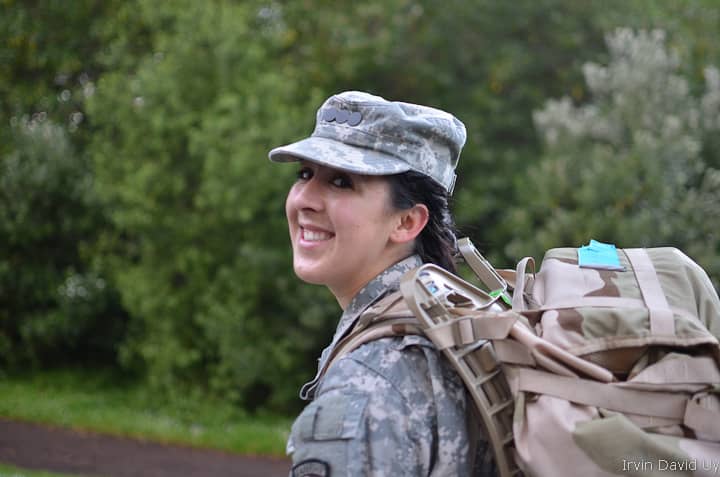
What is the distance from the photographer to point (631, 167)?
801 centimetres

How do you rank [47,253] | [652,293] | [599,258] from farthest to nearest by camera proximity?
[47,253] → [599,258] → [652,293]

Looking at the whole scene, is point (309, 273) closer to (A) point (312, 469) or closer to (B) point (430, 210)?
(B) point (430, 210)

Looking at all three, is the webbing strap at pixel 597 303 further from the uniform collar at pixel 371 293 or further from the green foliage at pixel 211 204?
the green foliage at pixel 211 204

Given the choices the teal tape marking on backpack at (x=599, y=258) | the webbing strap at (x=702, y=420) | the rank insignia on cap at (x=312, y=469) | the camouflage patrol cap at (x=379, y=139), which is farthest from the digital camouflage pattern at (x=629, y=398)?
the camouflage patrol cap at (x=379, y=139)

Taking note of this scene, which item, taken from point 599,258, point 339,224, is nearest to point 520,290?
point 599,258

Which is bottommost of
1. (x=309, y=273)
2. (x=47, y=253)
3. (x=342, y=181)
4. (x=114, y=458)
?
(x=114, y=458)

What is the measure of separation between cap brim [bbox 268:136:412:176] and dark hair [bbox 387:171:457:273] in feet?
0.19

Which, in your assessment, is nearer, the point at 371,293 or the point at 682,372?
the point at 682,372

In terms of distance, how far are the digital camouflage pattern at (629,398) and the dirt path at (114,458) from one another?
20.5 feet

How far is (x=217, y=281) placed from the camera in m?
9.55

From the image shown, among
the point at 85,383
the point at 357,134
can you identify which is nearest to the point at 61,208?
the point at 85,383

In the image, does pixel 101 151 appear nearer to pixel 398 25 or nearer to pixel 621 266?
pixel 398 25

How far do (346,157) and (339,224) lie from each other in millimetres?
158

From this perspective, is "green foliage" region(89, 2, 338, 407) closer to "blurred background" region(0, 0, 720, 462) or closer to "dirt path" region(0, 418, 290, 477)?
"blurred background" region(0, 0, 720, 462)
